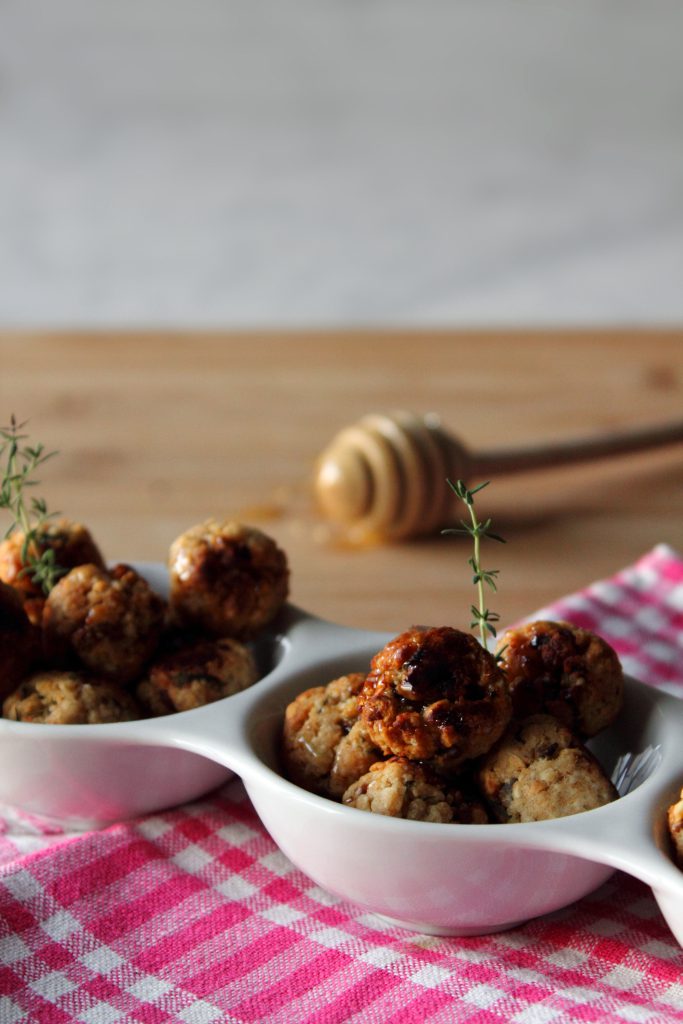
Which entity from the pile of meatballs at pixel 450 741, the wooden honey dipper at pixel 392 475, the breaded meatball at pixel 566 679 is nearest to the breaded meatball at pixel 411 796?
the pile of meatballs at pixel 450 741

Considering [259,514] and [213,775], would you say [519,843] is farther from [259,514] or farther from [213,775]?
[259,514]

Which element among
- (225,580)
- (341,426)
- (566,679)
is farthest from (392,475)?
(566,679)

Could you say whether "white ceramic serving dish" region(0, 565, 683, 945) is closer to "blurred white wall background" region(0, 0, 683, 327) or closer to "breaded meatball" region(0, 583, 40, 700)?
"breaded meatball" region(0, 583, 40, 700)

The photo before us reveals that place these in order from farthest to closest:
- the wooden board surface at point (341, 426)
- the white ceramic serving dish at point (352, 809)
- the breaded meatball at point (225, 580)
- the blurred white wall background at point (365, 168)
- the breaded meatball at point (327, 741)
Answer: the blurred white wall background at point (365, 168), the wooden board surface at point (341, 426), the breaded meatball at point (225, 580), the breaded meatball at point (327, 741), the white ceramic serving dish at point (352, 809)

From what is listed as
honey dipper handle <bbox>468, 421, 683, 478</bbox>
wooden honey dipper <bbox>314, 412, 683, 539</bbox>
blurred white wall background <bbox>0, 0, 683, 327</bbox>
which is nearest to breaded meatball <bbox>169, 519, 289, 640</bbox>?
wooden honey dipper <bbox>314, 412, 683, 539</bbox>

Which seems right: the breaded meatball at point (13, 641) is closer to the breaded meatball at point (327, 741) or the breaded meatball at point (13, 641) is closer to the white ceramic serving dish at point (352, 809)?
the white ceramic serving dish at point (352, 809)

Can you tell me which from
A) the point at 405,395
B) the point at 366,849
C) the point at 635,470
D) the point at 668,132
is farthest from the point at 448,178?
the point at 366,849
